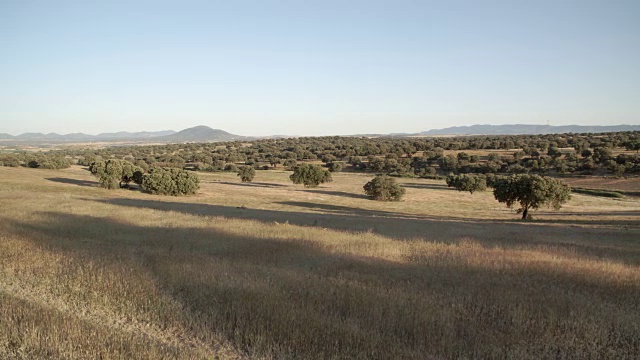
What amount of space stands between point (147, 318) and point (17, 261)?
217 inches

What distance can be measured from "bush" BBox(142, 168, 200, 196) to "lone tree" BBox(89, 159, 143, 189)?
3802mm

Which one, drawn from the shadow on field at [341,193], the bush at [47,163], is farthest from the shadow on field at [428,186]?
the bush at [47,163]

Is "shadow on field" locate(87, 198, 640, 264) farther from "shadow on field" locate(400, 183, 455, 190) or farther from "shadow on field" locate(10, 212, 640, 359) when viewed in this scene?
"shadow on field" locate(400, 183, 455, 190)

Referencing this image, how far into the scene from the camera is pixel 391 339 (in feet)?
20.8

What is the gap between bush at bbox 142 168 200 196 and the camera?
203 feet

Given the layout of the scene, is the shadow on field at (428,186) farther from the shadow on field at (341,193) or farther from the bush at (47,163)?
the bush at (47,163)

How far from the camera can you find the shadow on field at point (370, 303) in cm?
621

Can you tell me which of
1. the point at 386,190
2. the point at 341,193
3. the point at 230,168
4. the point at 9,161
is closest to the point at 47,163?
the point at 9,161

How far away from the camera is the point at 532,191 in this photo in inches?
1987

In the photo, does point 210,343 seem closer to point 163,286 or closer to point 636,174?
point 163,286

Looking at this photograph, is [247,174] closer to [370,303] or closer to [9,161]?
[9,161]

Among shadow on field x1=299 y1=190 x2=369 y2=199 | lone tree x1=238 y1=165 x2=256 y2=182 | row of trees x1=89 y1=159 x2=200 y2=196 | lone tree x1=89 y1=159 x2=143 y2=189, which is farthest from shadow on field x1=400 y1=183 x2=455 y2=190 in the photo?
lone tree x1=89 y1=159 x2=143 y2=189

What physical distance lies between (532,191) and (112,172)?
5986 centimetres

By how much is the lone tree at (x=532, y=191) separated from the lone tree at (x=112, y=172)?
5656 cm
